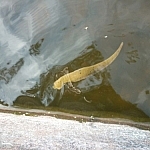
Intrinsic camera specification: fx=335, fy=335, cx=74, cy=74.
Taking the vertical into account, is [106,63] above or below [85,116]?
above

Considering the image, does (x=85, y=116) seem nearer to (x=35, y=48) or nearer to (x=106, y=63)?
(x=106, y=63)

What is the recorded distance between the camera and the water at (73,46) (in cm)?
112

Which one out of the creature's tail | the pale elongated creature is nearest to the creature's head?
the pale elongated creature

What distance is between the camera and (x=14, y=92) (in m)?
1.17

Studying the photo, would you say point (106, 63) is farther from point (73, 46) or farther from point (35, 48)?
point (35, 48)

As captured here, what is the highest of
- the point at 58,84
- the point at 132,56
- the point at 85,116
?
the point at 132,56

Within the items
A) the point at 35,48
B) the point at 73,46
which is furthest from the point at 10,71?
the point at 73,46

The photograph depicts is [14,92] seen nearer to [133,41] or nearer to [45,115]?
[45,115]

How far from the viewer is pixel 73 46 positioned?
1200mm

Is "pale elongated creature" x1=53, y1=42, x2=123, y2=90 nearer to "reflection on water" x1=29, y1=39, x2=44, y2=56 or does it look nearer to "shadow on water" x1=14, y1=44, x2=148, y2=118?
"shadow on water" x1=14, y1=44, x2=148, y2=118

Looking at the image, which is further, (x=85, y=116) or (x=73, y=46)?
(x=73, y=46)

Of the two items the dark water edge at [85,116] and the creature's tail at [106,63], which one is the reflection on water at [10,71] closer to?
the dark water edge at [85,116]

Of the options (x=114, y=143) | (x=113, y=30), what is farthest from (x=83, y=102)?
(x=113, y=30)

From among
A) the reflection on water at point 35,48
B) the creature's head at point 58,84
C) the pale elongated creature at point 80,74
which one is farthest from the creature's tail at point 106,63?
the reflection on water at point 35,48
